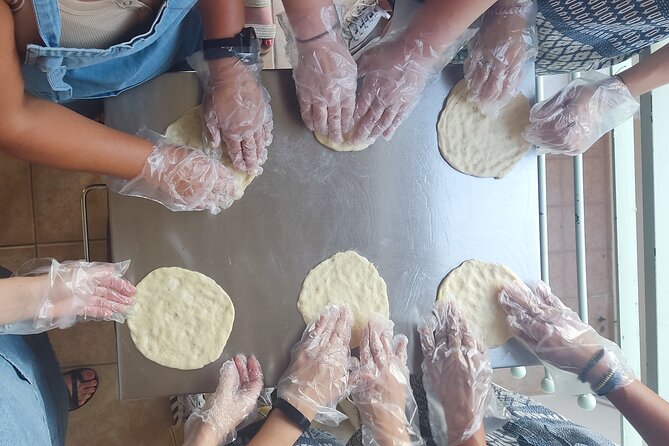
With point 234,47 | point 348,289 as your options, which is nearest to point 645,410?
point 348,289

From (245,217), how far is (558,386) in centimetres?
79

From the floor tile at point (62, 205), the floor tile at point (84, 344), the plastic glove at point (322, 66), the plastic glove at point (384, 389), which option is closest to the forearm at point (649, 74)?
the plastic glove at point (322, 66)

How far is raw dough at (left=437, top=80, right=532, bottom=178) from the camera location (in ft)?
3.55

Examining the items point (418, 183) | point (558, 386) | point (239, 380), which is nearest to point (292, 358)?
point (239, 380)

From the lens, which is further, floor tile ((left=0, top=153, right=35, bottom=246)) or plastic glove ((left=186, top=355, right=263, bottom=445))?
floor tile ((left=0, top=153, right=35, bottom=246))

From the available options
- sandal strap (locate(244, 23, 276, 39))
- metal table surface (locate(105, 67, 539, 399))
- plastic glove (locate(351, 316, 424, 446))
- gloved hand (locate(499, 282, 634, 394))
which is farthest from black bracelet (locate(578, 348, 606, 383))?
sandal strap (locate(244, 23, 276, 39))

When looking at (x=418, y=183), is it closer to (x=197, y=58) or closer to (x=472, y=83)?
(x=472, y=83)

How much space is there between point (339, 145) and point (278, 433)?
0.62 meters

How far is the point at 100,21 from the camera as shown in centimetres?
70

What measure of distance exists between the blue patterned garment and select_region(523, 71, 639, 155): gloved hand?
0.05 m

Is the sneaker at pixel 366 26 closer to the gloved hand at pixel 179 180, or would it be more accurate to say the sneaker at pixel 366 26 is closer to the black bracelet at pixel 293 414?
the gloved hand at pixel 179 180

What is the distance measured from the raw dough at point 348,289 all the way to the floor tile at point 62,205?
0.88 metres

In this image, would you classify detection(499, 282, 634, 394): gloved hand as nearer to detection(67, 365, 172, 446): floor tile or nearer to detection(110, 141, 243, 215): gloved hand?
detection(110, 141, 243, 215): gloved hand

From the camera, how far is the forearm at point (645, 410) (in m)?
0.98
